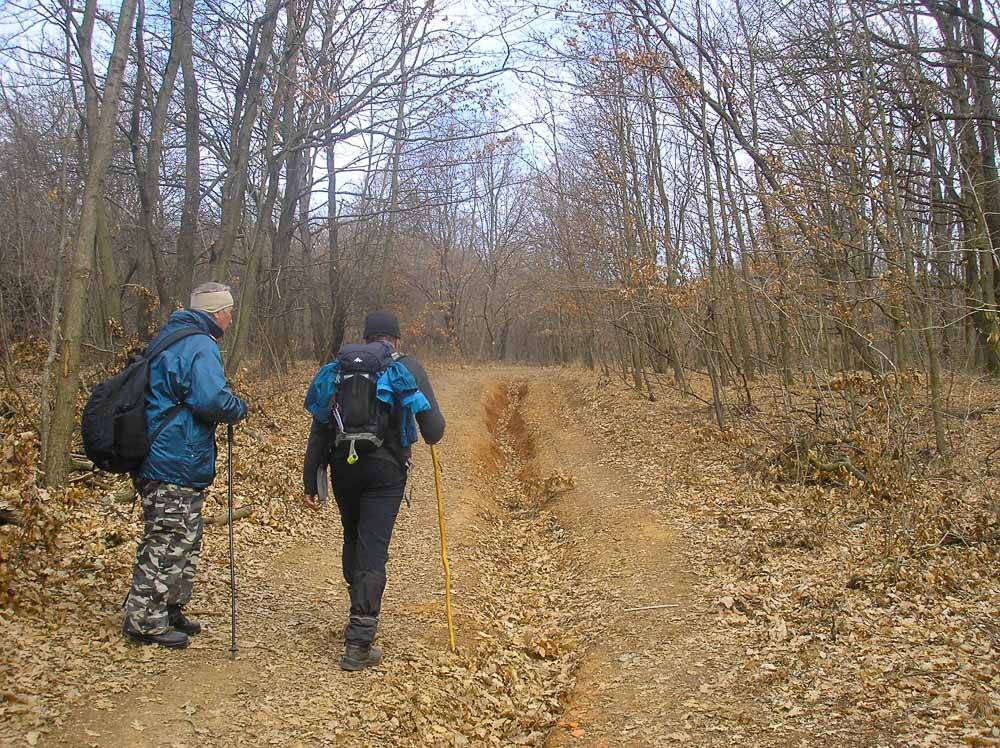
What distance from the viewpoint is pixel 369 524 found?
5.14 meters

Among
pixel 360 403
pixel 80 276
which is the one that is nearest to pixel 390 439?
pixel 360 403

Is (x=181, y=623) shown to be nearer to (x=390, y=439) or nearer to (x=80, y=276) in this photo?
(x=390, y=439)

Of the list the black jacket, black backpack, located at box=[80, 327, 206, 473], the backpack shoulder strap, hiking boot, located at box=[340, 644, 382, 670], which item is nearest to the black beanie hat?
the black jacket

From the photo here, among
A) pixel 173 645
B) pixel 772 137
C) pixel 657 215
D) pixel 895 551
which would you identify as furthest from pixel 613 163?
pixel 173 645

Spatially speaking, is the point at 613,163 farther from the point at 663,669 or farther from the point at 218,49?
the point at 663,669

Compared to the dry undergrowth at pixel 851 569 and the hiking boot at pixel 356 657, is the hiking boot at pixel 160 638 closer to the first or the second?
the hiking boot at pixel 356 657

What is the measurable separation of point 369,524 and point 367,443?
1.85 ft

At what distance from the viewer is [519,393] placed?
28.2 metres

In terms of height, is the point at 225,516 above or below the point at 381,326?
below

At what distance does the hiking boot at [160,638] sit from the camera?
486 cm

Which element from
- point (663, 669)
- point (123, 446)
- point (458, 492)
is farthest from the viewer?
point (458, 492)

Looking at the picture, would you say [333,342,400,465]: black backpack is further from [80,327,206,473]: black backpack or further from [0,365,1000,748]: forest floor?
[0,365,1000,748]: forest floor

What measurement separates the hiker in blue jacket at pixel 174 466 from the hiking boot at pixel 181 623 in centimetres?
17

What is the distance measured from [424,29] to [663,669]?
11.1m
